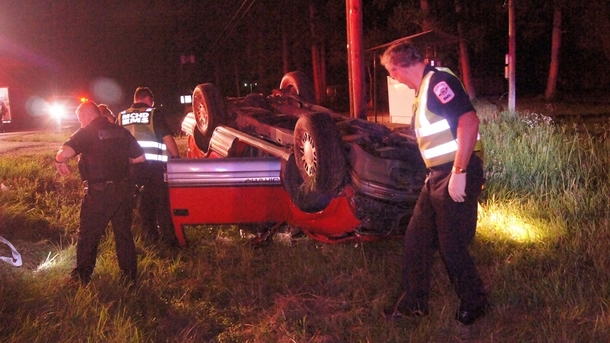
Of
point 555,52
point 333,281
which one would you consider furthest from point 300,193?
point 555,52

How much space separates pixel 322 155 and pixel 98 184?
1639mm

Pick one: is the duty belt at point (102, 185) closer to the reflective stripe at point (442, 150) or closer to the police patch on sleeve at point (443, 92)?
the reflective stripe at point (442, 150)

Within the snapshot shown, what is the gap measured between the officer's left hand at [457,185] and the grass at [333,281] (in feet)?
2.67

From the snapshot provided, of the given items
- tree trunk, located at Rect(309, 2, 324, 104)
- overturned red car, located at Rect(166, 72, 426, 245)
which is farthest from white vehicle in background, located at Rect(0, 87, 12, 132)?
overturned red car, located at Rect(166, 72, 426, 245)

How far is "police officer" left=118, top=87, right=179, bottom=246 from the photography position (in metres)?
5.67

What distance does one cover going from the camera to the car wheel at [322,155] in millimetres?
4281

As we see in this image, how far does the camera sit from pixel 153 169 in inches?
225

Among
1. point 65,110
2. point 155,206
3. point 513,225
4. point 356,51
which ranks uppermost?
point 356,51

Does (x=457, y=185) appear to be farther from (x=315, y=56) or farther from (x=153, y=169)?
(x=315, y=56)

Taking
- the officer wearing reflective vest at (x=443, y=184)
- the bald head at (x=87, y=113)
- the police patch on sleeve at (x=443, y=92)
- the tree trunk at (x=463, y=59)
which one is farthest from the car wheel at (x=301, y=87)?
the tree trunk at (x=463, y=59)

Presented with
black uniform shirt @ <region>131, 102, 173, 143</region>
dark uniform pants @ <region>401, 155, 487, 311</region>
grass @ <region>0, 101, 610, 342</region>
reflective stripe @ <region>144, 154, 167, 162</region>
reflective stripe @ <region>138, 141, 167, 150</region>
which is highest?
black uniform shirt @ <region>131, 102, 173, 143</region>

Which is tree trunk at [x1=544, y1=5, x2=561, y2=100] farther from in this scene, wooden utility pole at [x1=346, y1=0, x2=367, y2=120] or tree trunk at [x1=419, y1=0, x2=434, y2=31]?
wooden utility pole at [x1=346, y1=0, x2=367, y2=120]

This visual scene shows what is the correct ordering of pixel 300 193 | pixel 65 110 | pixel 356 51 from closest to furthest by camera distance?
pixel 300 193
pixel 356 51
pixel 65 110

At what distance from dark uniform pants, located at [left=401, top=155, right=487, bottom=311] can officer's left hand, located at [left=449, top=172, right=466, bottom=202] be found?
84mm
